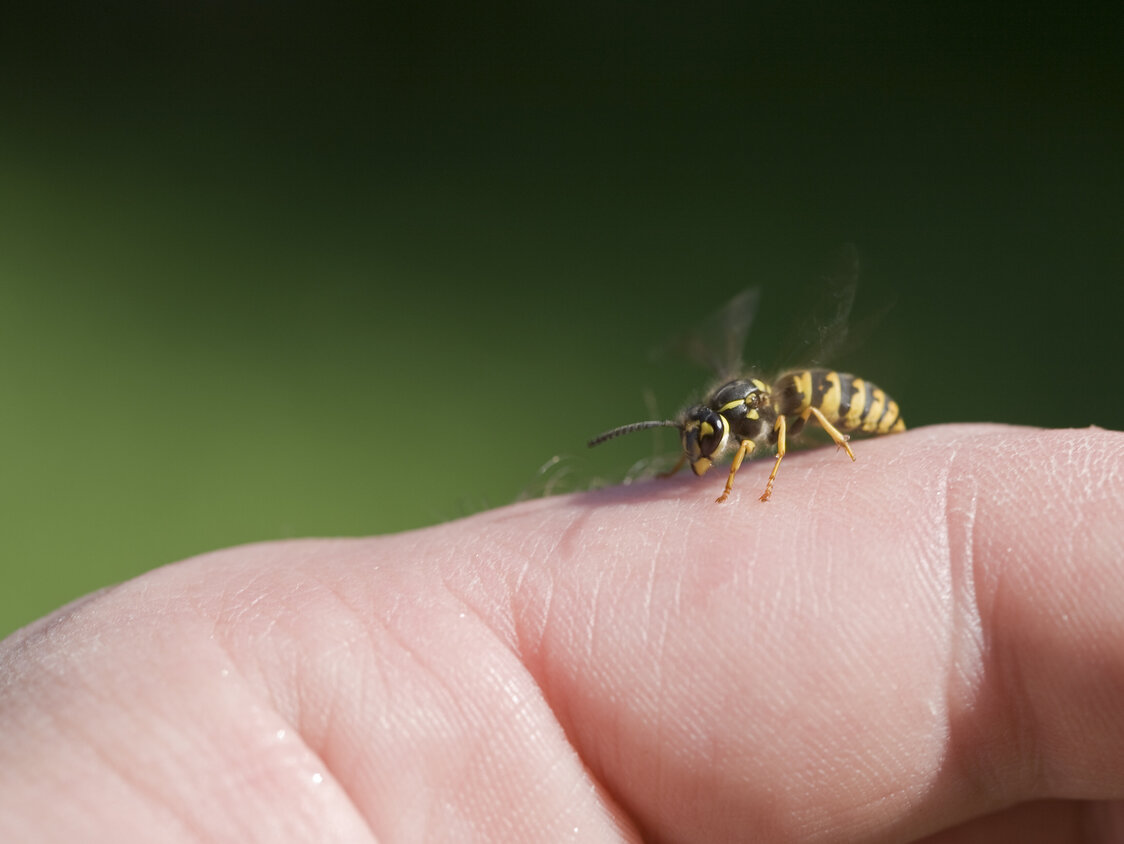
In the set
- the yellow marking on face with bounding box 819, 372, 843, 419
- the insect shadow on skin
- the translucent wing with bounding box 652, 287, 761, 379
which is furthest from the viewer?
the translucent wing with bounding box 652, 287, 761, 379

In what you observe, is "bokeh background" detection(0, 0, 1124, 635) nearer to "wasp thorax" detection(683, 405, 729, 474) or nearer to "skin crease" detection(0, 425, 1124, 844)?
"wasp thorax" detection(683, 405, 729, 474)

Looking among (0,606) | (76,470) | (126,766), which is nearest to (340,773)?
(126,766)

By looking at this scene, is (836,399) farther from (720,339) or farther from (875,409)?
(720,339)

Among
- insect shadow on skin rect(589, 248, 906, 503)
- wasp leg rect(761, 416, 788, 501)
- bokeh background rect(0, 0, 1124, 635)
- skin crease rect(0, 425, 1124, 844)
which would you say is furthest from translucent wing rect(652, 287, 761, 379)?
bokeh background rect(0, 0, 1124, 635)

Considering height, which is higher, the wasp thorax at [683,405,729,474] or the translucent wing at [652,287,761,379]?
the translucent wing at [652,287,761,379]

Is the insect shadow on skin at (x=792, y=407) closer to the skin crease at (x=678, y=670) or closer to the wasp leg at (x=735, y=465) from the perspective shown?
the wasp leg at (x=735, y=465)

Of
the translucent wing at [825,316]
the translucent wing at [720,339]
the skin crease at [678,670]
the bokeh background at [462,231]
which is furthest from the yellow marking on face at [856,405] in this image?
the bokeh background at [462,231]
